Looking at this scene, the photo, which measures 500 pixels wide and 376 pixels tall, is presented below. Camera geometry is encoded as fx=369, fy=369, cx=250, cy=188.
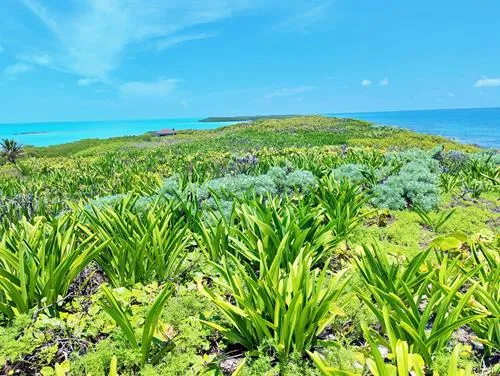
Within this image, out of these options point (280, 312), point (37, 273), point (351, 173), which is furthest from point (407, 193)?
point (37, 273)

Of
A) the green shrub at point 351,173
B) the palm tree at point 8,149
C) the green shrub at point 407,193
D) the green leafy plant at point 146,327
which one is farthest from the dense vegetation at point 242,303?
the palm tree at point 8,149

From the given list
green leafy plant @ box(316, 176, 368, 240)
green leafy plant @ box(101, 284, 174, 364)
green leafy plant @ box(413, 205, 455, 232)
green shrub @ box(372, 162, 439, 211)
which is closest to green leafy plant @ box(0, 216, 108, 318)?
green leafy plant @ box(101, 284, 174, 364)

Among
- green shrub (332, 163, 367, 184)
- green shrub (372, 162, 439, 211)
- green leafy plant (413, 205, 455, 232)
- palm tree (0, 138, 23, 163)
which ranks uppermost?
palm tree (0, 138, 23, 163)

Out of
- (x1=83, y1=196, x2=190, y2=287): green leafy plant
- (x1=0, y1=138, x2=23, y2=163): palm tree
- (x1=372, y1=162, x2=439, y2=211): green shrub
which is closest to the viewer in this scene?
(x1=83, y1=196, x2=190, y2=287): green leafy plant

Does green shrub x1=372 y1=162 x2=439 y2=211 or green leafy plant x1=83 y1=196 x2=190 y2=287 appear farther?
green shrub x1=372 y1=162 x2=439 y2=211

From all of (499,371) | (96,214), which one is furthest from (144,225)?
(499,371)

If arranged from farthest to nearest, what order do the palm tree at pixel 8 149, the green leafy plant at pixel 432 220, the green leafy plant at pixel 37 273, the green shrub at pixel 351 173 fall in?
the palm tree at pixel 8 149, the green shrub at pixel 351 173, the green leafy plant at pixel 432 220, the green leafy plant at pixel 37 273

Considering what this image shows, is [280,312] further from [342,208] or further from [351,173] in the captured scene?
[351,173]

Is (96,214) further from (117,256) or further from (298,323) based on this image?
(298,323)

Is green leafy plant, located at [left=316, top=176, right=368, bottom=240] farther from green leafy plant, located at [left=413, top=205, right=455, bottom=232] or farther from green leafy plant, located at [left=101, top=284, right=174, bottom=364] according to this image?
green leafy plant, located at [left=101, top=284, right=174, bottom=364]

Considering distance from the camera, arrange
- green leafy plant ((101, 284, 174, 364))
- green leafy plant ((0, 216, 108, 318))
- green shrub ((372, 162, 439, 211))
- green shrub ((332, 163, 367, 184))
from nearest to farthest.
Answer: green leafy plant ((101, 284, 174, 364)), green leafy plant ((0, 216, 108, 318)), green shrub ((372, 162, 439, 211)), green shrub ((332, 163, 367, 184))

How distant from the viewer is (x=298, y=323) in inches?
92.4

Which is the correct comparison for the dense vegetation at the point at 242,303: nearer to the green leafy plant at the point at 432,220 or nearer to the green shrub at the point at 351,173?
the green leafy plant at the point at 432,220

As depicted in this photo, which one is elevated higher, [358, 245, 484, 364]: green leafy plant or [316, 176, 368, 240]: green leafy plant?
[316, 176, 368, 240]: green leafy plant
